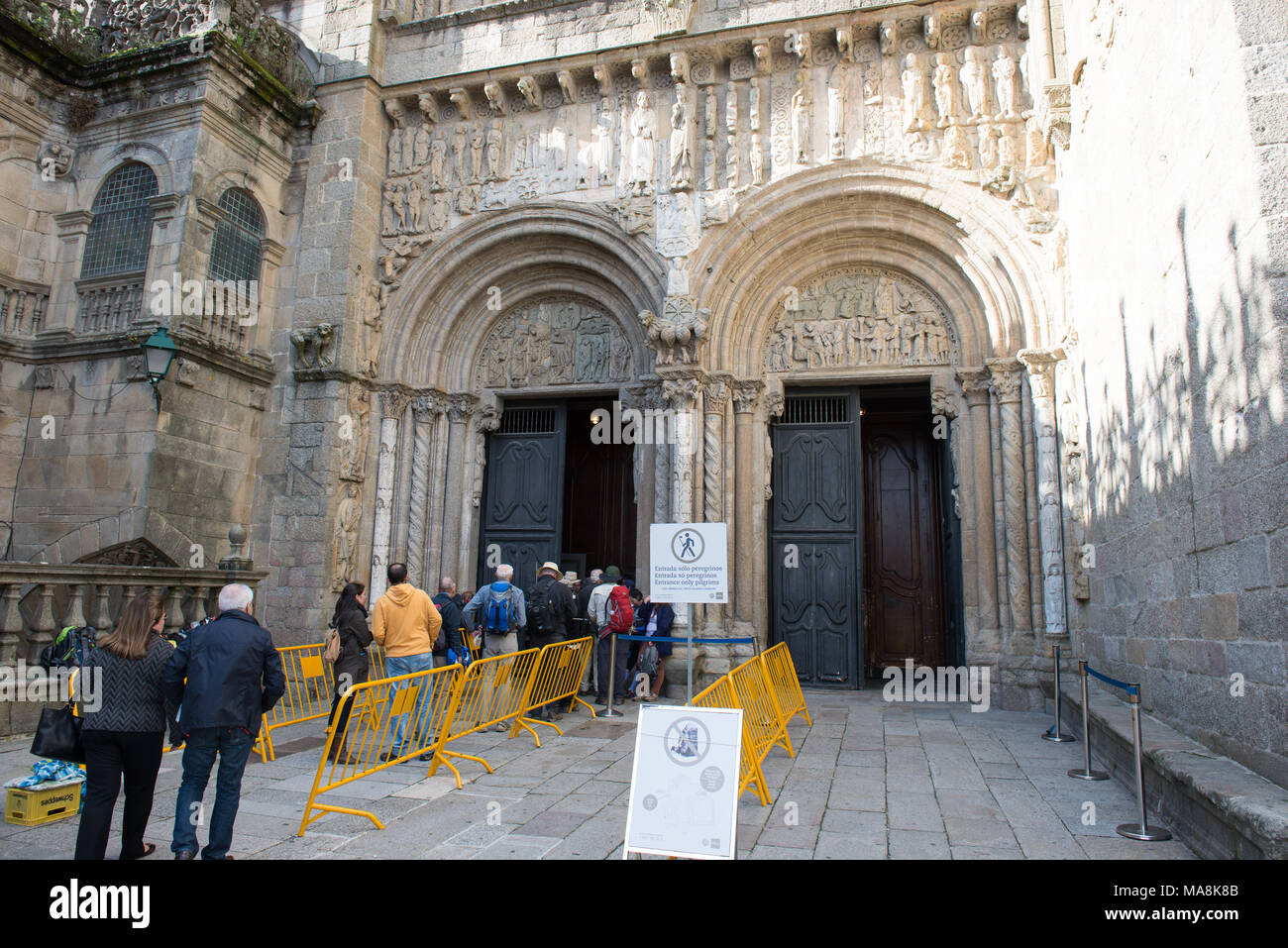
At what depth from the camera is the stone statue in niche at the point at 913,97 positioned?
1010 cm

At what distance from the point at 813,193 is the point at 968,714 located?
6374 millimetres

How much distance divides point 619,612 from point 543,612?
38.4 inches

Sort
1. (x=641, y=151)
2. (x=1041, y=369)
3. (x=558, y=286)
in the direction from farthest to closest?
(x=558, y=286), (x=641, y=151), (x=1041, y=369)

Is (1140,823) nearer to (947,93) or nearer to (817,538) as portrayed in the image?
(817,538)

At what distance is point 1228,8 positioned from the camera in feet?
15.2

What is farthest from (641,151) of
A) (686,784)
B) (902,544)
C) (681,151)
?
(686,784)

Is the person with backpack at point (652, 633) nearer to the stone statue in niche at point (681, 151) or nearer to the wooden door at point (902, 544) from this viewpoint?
the wooden door at point (902, 544)

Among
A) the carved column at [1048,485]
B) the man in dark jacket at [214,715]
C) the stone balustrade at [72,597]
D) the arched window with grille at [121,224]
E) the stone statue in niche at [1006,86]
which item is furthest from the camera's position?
the arched window with grille at [121,224]

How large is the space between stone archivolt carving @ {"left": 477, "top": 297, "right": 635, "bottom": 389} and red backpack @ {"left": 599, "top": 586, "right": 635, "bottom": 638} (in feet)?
11.6

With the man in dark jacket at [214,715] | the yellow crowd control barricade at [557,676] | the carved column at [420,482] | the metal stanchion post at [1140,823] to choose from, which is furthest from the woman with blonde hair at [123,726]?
the carved column at [420,482]

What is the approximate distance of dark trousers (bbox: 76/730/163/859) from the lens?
3.94 metres

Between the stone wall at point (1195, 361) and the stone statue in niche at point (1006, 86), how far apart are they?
200cm

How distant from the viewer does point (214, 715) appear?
4.05m

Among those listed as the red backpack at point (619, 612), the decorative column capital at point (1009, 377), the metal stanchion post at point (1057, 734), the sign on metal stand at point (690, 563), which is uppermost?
the decorative column capital at point (1009, 377)
